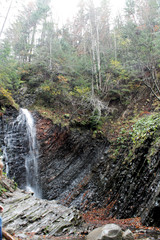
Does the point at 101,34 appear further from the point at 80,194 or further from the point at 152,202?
the point at 152,202

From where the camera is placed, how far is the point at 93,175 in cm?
1033

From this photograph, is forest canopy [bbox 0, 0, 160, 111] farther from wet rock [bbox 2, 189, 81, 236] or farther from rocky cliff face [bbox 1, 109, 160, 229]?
wet rock [bbox 2, 189, 81, 236]

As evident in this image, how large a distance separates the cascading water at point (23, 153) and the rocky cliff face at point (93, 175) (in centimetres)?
26

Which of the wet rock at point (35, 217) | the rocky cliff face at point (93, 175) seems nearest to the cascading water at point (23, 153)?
the rocky cliff face at point (93, 175)

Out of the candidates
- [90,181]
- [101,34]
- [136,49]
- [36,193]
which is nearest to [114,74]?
[136,49]

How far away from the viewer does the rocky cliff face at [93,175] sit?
19.4ft

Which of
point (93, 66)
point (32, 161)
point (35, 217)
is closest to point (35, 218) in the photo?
point (35, 217)

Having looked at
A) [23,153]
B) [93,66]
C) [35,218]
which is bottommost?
[35,218]

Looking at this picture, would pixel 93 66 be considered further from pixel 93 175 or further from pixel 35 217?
pixel 35 217

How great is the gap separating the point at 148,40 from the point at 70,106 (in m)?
7.87

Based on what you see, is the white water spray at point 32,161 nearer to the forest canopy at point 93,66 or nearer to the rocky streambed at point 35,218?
the rocky streambed at point 35,218

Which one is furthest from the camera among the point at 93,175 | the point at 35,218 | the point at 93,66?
the point at 93,66

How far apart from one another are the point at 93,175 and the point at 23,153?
514 cm

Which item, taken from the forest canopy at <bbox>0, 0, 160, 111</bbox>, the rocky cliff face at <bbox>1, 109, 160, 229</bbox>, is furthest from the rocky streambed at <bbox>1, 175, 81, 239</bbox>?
the forest canopy at <bbox>0, 0, 160, 111</bbox>
